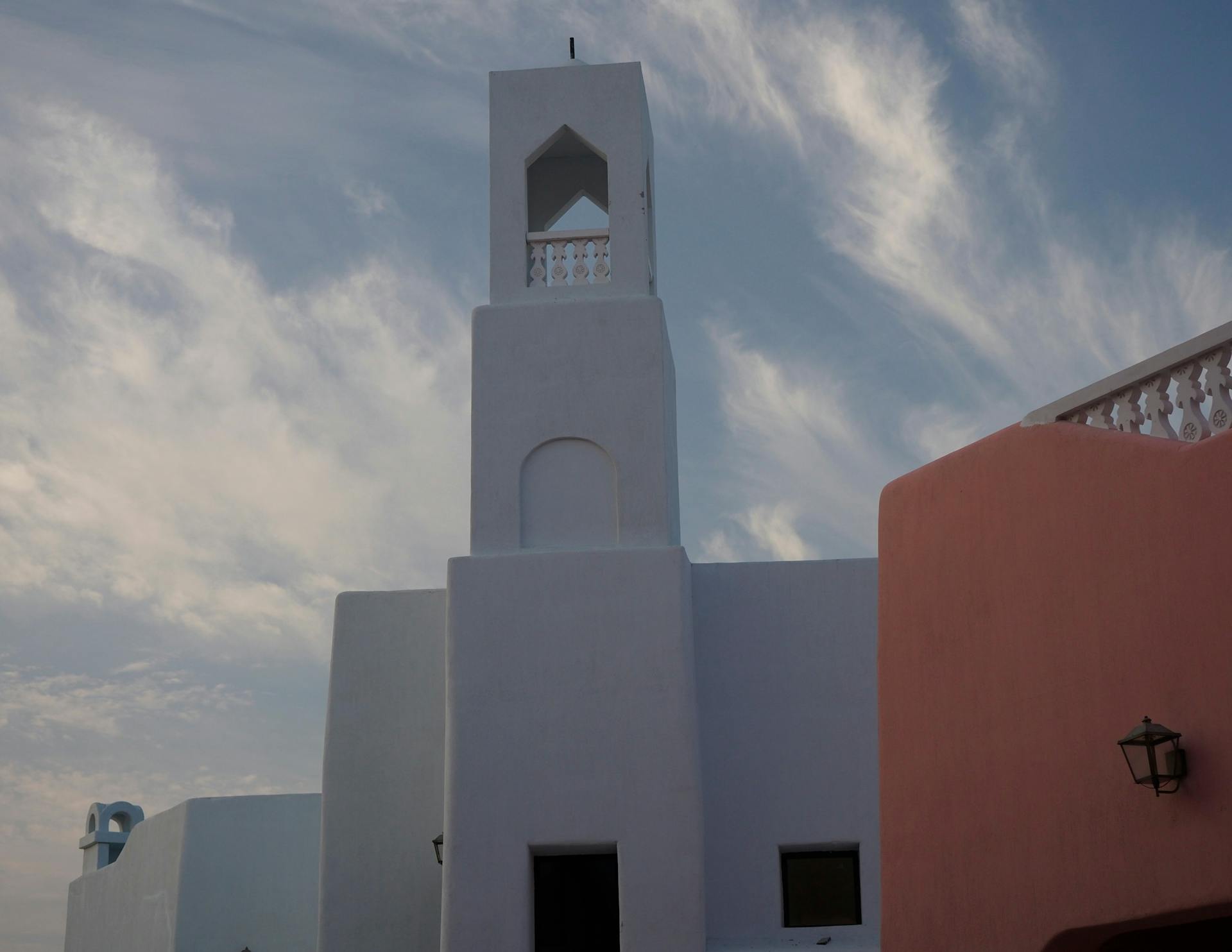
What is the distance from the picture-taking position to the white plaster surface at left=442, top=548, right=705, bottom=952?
37.0 feet

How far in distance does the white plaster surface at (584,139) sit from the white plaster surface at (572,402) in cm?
32

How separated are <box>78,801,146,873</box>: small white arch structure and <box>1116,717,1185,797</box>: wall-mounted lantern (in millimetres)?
17542

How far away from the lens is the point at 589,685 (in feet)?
38.3

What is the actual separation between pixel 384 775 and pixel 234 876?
194 inches

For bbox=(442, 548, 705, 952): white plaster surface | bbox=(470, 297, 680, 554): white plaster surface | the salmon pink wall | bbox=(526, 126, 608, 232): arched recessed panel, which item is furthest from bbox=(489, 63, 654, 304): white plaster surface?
the salmon pink wall

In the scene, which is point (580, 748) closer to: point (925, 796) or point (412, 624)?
point (412, 624)

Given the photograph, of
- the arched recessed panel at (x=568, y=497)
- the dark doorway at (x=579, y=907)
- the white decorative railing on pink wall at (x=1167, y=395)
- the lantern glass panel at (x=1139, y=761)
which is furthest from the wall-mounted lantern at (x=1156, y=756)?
the arched recessed panel at (x=568, y=497)

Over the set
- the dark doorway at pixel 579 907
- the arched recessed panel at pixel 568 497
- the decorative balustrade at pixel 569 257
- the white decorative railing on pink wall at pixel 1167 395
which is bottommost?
the dark doorway at pixel 579 907

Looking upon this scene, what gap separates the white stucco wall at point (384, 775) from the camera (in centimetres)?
1266

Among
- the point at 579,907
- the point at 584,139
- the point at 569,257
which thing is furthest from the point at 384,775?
the point at 584,139

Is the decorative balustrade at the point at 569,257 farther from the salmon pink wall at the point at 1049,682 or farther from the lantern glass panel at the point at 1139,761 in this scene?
the lantern glass panel at the point at 1139,761

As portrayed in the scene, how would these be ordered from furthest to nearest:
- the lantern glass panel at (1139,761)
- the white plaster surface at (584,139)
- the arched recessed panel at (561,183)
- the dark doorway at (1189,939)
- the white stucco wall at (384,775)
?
the arched recessed panel at (561,183) < the white plaster surface at (584,139) < the white stucco wall at (384,775) < the dark doorway at (1189,939) < the lantern glass panel at (1139,761)

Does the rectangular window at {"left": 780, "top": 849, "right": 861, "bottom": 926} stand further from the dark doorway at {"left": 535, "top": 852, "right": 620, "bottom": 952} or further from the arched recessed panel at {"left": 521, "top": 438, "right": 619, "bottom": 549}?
the arched recessed panel at {"left": 521, "top": 438, "right": 619, "bottom": 549}

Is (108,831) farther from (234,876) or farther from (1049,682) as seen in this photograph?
(1049,682)
